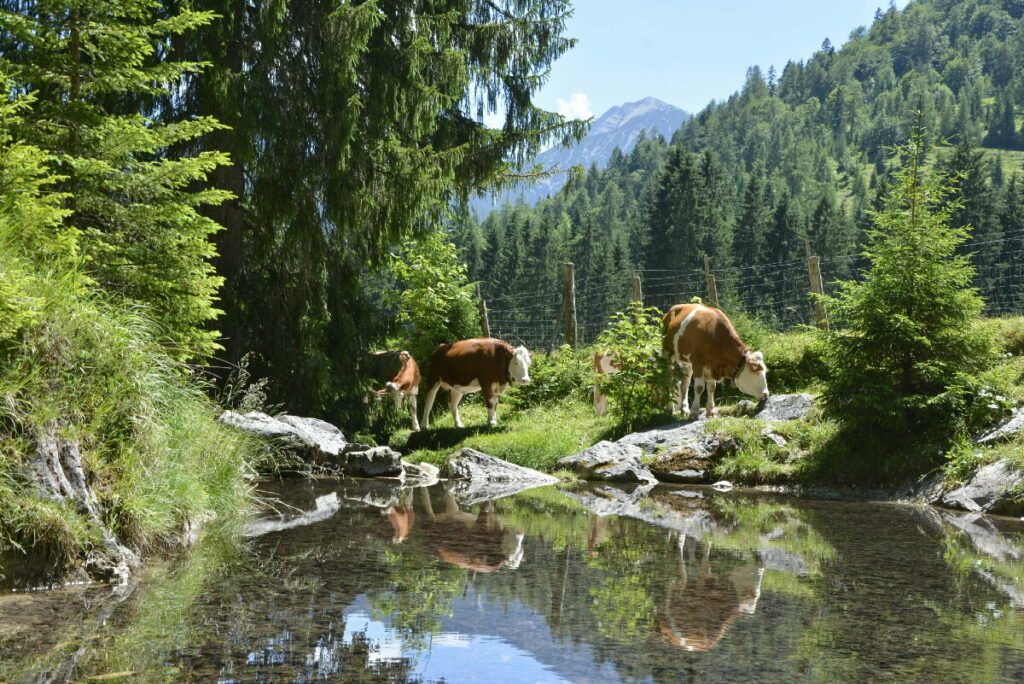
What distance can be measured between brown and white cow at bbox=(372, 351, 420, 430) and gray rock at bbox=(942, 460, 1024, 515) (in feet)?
28.2

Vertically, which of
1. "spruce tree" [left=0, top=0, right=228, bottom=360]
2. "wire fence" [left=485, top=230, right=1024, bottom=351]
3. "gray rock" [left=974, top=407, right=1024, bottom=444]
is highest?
"spruce tree" [left=0, top=0, right=228, bottom=360]

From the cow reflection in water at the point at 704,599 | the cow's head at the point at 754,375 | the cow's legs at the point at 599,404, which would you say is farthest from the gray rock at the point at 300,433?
the cow reflection in water at the point at 704,599

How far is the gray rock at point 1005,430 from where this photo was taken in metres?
9.34

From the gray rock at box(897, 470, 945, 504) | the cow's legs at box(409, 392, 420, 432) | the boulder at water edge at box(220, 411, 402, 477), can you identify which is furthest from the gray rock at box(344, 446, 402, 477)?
the gray rock at box(897, 470, 945, 504)

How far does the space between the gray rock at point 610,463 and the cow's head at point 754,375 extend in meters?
2.00

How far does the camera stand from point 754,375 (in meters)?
12.8

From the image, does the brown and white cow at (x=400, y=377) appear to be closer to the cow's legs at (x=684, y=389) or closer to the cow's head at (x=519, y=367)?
the cow's head at (x=519, y=367)

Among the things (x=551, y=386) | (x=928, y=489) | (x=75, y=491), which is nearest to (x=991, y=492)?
(x=928, y=489)

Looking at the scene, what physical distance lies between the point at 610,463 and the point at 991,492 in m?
4.36

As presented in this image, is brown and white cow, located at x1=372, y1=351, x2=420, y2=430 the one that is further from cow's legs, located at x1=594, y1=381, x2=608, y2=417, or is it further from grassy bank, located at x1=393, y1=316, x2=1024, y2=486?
cow's legs, located at x1=594, y1=381, x2=608, y2=417

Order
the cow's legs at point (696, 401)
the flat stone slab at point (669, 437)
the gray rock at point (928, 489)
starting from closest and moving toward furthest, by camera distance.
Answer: the gray rock at point (928, 489) < the flat stone slab at point (669, 437) < the cow's legs at point (696, 401)

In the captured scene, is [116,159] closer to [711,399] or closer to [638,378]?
[638,378]

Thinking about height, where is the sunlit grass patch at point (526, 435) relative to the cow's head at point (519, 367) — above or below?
below

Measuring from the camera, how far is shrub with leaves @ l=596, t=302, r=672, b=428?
13430 mm
